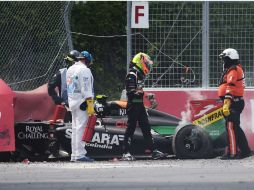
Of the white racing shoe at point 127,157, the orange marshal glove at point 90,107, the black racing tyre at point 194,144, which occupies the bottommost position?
the white racing shoe at point 127,157

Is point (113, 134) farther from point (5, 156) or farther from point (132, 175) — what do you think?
point (132, 175)

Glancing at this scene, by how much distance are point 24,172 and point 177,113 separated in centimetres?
445

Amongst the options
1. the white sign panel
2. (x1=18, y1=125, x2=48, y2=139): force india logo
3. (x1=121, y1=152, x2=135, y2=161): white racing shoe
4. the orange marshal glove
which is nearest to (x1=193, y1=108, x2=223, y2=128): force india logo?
(x1=121, y1=152, x2=135, y2=161): white racing shoe

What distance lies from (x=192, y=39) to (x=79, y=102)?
11.6ft

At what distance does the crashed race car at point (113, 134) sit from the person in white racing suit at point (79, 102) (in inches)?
12.0

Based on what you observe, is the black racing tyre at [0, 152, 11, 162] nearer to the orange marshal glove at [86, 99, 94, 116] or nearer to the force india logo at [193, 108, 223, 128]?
the orange marshal glove at [86, 99, 94, 116]

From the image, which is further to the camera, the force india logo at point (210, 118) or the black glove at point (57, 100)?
the force india logo at point (210, 118)

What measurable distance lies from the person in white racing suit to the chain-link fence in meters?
2.63

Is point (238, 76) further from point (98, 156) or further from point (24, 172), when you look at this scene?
point (24, 172)

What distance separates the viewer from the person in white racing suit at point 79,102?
1326 cm

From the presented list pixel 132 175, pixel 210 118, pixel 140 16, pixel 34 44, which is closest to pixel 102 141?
pixel 210 118

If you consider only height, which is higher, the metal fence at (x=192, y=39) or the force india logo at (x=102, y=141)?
the metal fence at (x=192, y=39)

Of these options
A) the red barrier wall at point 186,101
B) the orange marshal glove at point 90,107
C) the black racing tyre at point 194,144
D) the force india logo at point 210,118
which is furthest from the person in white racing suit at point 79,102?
the red barrier wall at point 186,101

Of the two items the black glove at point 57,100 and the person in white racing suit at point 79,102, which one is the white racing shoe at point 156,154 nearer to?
the person in white racing suit at point 79,102
